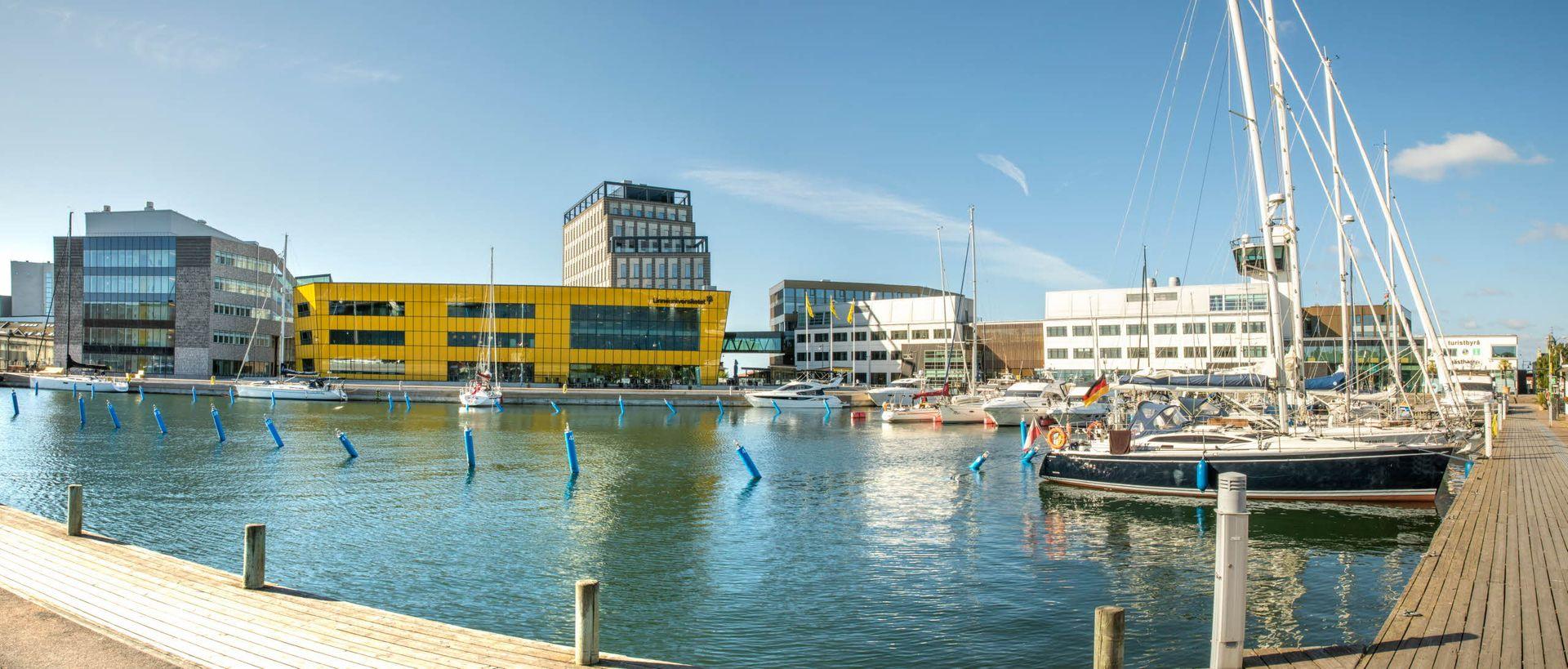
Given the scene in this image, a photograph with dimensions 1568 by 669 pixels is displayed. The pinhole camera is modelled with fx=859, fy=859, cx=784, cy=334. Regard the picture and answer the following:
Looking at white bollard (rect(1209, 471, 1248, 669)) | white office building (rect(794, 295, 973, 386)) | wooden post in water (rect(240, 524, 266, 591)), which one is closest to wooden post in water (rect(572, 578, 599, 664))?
wooden post in water (rect(240, 524, 266, 591))

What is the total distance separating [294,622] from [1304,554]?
2331 cm

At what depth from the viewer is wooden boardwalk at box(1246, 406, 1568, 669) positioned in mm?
10664

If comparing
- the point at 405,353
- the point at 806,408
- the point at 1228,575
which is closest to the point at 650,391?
the point at 806,408

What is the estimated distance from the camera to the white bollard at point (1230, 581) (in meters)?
9.96

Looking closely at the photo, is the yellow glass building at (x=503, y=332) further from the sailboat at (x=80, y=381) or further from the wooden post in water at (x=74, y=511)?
the wooden post in water at (x=74, y=511)

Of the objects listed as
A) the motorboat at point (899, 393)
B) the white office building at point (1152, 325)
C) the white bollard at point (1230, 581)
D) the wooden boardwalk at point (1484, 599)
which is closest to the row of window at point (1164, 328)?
the white office building at point (1152, 325)

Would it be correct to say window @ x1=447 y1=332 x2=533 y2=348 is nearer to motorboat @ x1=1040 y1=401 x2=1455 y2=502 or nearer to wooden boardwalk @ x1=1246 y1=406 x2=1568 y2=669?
motorboat @ x1=1040 y1=401 x2=1455 y2=502

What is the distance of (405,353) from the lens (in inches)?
4587

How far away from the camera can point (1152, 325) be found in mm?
108875

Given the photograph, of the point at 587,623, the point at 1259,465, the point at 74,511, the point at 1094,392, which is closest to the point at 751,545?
the point at 587,623

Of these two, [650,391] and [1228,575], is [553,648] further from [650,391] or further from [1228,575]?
[650,391]

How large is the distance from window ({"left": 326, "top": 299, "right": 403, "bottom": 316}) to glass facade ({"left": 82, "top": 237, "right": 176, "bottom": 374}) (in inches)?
1118

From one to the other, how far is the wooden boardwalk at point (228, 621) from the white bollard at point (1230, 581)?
6732 mm

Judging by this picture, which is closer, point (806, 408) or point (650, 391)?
point (806, 408)
